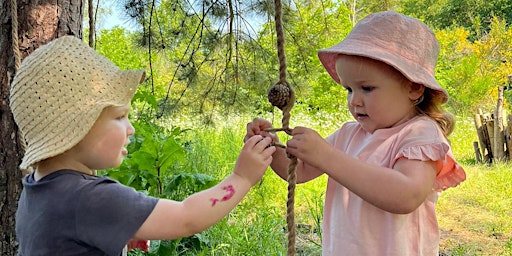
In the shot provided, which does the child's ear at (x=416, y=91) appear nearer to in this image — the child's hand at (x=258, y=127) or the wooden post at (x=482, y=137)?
the child's hand at (x=258, y=127)

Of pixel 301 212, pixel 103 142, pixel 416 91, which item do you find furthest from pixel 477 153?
pixel 103 142

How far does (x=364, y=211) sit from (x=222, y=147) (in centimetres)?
281

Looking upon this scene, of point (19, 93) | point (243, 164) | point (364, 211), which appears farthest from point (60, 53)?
point (364, 211)

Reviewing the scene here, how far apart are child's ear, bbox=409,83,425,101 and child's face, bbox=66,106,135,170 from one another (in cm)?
53

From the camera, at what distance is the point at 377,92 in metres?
1.04

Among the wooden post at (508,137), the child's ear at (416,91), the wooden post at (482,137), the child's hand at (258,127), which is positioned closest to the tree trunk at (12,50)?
the child's hand at (258,127)

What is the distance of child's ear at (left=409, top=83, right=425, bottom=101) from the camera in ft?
3.52

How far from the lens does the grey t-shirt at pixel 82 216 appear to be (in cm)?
81

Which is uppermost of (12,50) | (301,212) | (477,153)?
(12,50)

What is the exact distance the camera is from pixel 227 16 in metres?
2.65

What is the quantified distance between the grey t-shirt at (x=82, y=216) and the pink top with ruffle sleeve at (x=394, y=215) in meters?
0.41

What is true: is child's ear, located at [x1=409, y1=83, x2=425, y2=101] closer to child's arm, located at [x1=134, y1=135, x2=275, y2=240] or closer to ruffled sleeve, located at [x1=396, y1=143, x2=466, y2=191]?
ruffled sleeve, located at [x1=396, y1=143, x2=466, y2=191]

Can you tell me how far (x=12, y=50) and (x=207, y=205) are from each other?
91cm

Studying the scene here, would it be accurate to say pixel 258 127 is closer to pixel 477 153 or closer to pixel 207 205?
pixel 207 205
